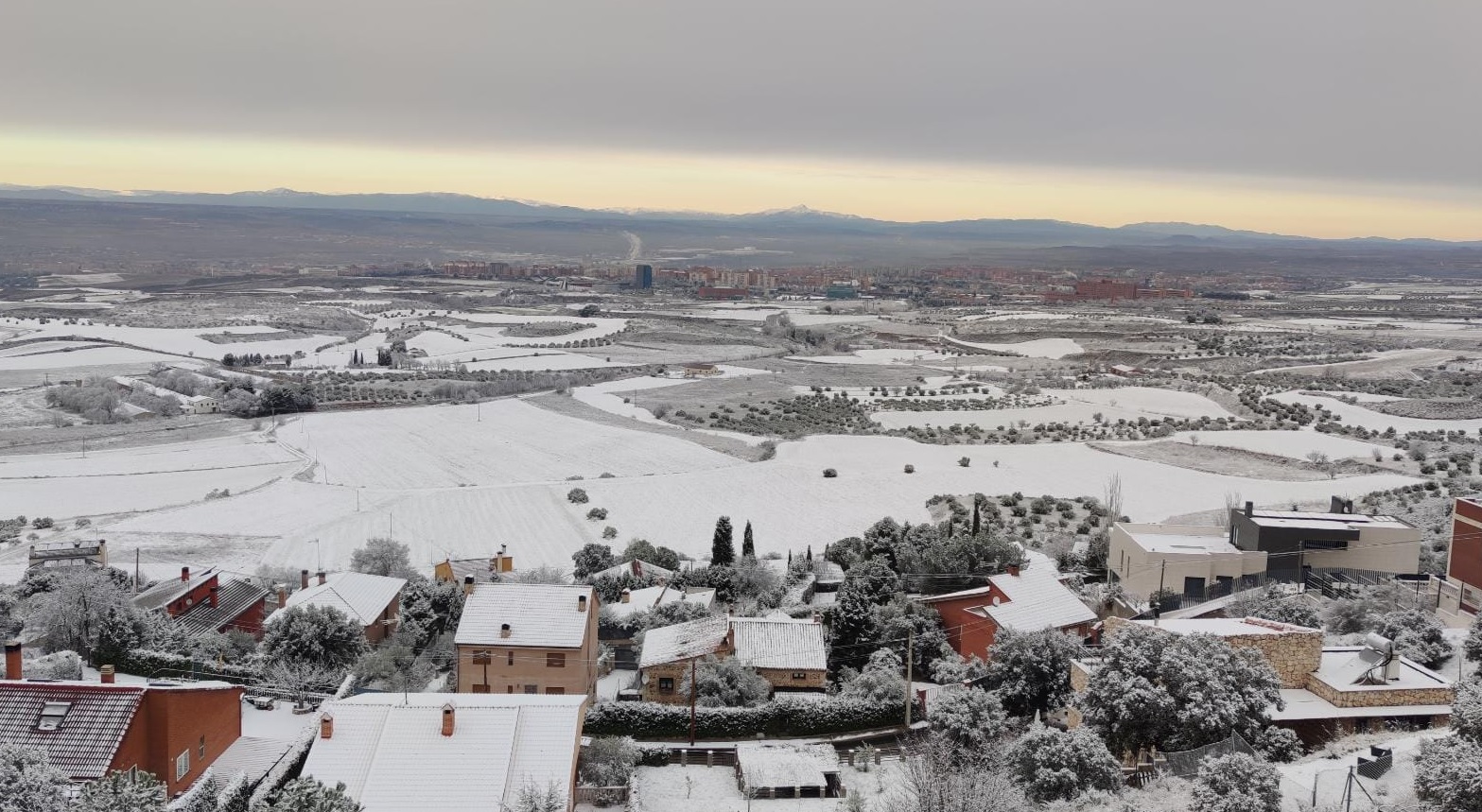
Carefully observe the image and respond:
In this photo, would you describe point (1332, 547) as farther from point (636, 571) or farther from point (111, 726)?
point (111, 726)

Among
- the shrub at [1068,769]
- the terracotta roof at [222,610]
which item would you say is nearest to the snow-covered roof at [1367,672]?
the shrub at [1068,769]

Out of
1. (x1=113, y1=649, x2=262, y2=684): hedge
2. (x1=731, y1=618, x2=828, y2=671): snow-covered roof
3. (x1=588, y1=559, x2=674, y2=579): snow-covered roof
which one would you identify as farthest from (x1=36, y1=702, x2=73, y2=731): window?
(x1=588, y1=559, x2=674, y2=579): snow-covered roof

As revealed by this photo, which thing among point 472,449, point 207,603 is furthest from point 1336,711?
point 472,449

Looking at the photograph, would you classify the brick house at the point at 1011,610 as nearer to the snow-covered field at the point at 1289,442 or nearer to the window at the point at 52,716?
the window at the point at 52,716

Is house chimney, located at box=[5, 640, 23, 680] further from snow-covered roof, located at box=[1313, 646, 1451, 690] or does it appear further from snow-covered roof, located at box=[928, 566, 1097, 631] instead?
snow-covered roof, located at box=[1313, 646, 1451, 690]

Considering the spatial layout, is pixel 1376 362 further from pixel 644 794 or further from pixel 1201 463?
pixel 644 794
